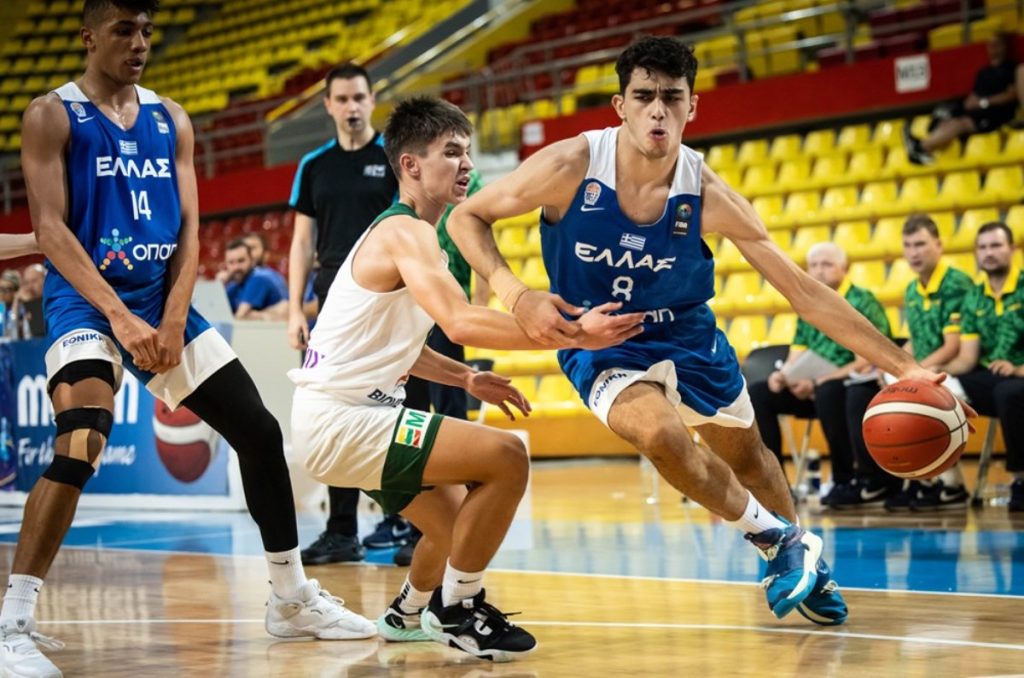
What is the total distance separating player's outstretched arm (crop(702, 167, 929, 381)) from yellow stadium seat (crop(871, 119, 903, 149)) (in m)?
8.21

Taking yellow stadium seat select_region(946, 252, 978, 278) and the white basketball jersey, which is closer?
the white basketball jersey

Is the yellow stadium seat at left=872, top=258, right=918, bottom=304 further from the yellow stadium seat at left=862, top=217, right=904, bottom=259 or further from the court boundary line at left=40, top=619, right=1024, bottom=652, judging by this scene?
the court boundary line at left=40, top=619, right=1024, bottom=652

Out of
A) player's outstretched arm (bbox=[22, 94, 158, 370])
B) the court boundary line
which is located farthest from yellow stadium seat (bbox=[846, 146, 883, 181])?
player's outstretched arm (bbox=[22, 94, 158, 370])

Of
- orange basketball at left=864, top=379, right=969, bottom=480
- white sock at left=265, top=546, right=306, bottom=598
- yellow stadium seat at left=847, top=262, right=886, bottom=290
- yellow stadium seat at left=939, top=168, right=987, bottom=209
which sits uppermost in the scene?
yellow stadium seat at left=939, top=168, right=987, bottom=209

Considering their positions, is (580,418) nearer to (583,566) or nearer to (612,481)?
(612,481)

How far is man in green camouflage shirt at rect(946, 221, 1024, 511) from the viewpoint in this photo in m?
7.08

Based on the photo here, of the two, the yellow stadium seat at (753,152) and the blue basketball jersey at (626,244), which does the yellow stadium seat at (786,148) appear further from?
the blue basketball jersey at (626,244)

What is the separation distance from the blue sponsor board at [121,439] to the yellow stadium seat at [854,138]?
611 cm

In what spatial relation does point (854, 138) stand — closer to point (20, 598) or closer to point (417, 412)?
point (417, 412)

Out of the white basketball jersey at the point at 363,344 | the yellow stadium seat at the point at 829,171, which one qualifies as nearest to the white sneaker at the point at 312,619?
the white basketball jersey at the point at 363,344

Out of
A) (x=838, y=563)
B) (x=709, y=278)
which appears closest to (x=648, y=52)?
(x=709, y=278)

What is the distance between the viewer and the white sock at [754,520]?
4.19 metres

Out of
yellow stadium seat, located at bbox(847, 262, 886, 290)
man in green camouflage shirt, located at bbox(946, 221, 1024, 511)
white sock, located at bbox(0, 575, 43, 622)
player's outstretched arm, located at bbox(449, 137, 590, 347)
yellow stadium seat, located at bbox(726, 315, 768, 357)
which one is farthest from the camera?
yellow stadium seat, located at bbox(726, 315, 768, 357)

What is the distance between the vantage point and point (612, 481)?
33.2 feet
